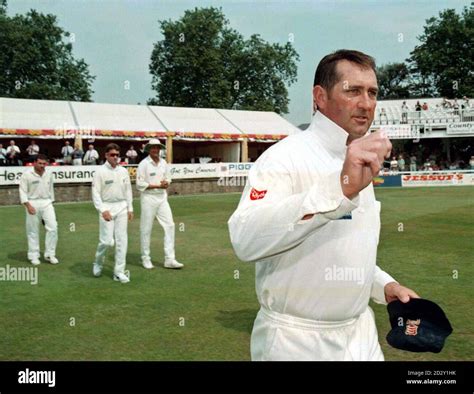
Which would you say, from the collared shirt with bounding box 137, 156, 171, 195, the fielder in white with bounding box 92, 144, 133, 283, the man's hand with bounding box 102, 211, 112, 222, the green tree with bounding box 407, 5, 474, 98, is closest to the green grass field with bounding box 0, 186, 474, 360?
the fielder in white with bounding box 92, 144, 133, 283

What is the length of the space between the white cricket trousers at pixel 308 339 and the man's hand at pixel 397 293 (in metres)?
0.21

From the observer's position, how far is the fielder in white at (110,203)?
345 inches

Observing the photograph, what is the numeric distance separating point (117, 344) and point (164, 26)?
2215 centimetres

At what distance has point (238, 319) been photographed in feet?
20.5

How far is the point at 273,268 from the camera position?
7.23ft

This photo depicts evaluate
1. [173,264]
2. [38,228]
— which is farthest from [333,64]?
[38,228]

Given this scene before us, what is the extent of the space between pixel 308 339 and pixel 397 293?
52 cm

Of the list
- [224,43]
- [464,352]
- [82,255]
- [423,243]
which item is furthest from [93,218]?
[224,43]

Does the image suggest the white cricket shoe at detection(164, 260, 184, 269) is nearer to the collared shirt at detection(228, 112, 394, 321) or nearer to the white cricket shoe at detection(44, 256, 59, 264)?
the white cricket shoe at detection(44, 256, 59, 264)

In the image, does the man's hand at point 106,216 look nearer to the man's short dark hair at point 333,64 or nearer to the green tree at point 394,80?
the man's short dark hair at point 333,64

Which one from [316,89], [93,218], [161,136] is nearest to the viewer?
[316,89]

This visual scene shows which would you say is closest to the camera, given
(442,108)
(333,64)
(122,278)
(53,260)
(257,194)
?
(257,194)

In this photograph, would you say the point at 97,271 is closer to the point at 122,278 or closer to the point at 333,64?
the point at 122,278
